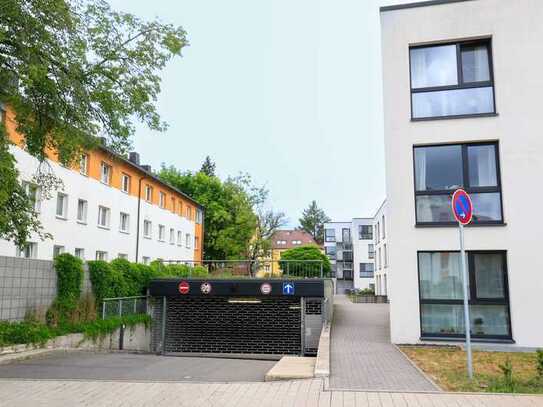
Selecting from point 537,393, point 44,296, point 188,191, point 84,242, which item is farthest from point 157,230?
point 537,393

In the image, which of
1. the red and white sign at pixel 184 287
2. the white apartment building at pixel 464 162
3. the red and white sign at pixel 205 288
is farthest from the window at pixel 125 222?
the white apartment building at pixel 464 162

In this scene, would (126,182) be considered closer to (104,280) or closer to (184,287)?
(184,287)

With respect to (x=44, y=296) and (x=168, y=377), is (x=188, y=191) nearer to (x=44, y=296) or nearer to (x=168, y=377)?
(x=44, y=296)

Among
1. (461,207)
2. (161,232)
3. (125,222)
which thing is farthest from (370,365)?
(161,232)

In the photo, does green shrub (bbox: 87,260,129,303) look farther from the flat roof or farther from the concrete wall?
the flat roof

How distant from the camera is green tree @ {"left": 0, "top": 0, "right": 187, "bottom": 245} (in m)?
9.47

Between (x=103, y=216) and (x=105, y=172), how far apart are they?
243 cm

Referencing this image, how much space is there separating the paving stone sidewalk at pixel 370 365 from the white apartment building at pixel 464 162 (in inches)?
49.7

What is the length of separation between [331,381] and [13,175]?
7.08 meters

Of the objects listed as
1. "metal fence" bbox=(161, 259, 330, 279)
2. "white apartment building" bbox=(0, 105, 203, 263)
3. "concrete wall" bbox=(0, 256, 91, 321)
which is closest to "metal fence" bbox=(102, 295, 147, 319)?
"concrete wall" bbox=(0, 256, 91, 321)

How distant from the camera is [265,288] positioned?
18.6 metres

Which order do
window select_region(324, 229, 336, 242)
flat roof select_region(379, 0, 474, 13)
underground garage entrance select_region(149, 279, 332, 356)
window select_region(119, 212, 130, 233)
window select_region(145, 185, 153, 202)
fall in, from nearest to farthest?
flat roof select_region(379, 0, 474, 13), underground garage entrance select_region(149, 279, 332, 356), window select_region(119, 212, 130, 233), window select_region(145, 185, 153, 202), window select_region(324, 229, 336, 242)

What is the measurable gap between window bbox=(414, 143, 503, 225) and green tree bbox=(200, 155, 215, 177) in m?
56.3

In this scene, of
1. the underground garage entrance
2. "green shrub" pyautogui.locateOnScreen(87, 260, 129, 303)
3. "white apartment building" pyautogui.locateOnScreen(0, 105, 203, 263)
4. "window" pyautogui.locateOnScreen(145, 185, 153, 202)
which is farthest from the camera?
"window" pyautogui.locateOnScreen(145, 185, 153, 202)
